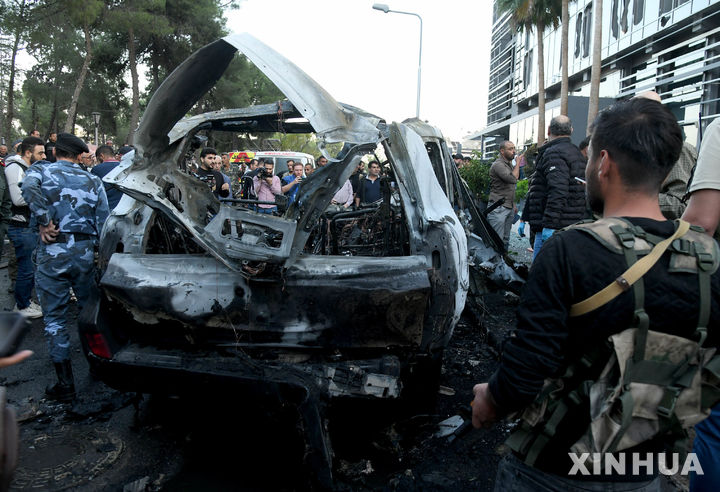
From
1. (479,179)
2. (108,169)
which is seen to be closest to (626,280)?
(108,169)

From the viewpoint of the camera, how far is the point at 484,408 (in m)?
1.30

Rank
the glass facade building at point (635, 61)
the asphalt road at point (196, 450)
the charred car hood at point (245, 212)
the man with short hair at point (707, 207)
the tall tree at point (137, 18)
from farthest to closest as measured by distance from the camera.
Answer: the tall tree at point (137, 18) < the glass facade building at point (635, 61) < the asphalt road at point (196, 450) < the charred car hood at point (245, 212) < the man with short hair at point (707, 207)

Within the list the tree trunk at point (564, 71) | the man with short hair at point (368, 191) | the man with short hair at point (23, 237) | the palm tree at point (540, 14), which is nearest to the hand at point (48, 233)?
the man with short hair at point (23, 237)

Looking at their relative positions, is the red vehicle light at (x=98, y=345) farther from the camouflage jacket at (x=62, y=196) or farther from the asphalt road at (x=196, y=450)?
the camouflage jacket at (x=62, y=196)

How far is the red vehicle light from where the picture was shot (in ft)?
8.50

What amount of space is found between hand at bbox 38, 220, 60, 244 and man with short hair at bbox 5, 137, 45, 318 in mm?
2192

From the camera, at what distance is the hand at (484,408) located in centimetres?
128

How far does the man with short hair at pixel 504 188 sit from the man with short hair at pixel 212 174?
4.06 m

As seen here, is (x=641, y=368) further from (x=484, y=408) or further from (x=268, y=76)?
(x=268, y=76)

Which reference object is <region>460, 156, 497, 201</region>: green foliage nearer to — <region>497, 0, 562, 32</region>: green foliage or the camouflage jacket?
the camouflage jacket

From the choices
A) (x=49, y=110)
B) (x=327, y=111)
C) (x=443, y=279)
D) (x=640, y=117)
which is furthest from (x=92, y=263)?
(x=49, y=110)

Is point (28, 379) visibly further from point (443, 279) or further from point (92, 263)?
point (443, 279)

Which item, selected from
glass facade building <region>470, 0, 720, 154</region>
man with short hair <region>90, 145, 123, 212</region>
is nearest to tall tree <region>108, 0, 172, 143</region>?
man with short hair <region>90, 145, 123, 212</region>

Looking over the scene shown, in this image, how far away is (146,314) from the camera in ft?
8.47
